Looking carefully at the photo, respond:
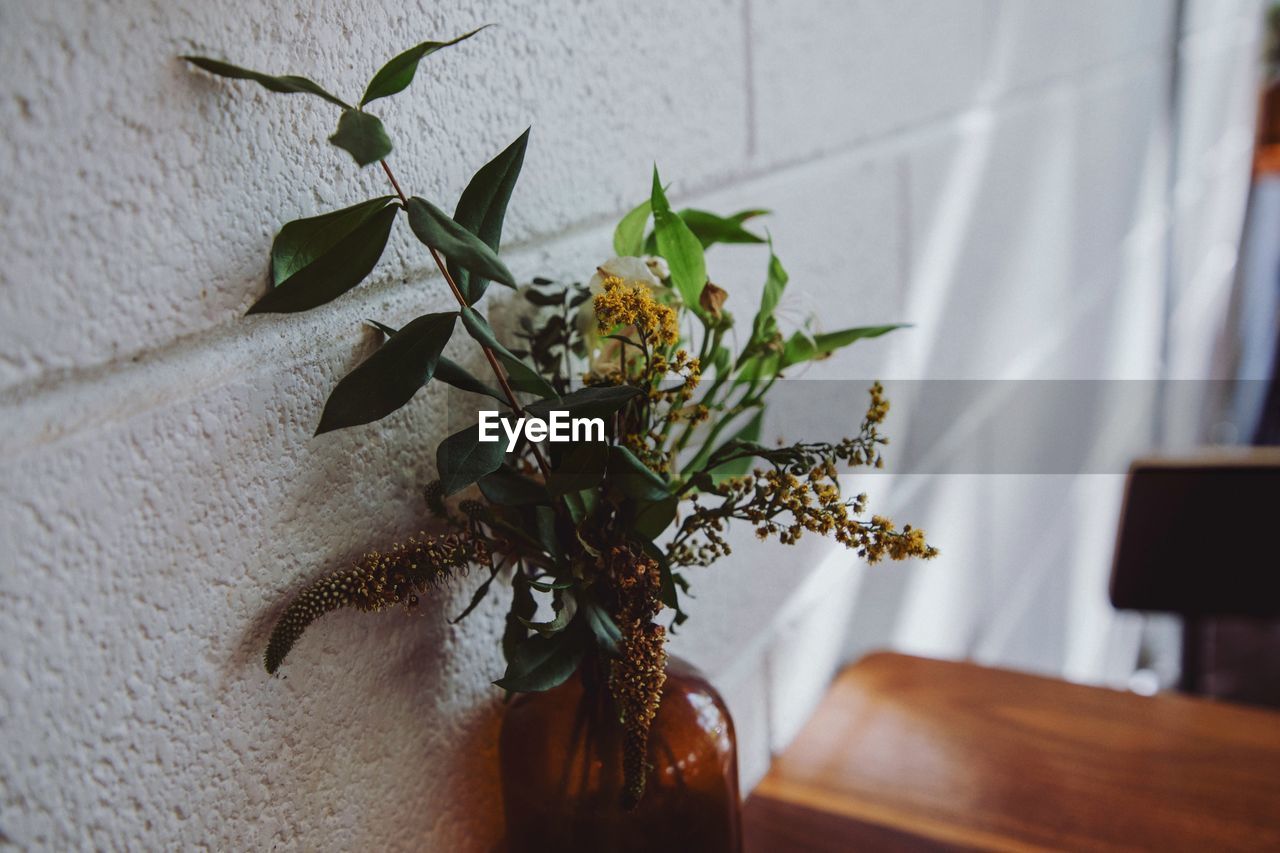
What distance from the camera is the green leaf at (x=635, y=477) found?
438 mm

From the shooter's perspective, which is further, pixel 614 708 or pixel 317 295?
pixel 614 708

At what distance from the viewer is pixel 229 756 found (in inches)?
16.9

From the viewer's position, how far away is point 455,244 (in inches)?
14.8

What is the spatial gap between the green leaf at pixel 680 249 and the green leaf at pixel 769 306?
45mm

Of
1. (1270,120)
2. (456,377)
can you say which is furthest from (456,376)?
(1270,120)

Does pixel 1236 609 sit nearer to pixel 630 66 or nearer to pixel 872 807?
pixel 872 807

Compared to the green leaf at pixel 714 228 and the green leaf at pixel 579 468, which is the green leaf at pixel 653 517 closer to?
the green leaf at pixel 579 468

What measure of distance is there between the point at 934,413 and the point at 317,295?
1.02 metres

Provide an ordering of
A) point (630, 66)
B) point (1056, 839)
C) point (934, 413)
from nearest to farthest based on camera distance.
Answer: point (630, 66) → point (1056, 839) → point (934, 413)

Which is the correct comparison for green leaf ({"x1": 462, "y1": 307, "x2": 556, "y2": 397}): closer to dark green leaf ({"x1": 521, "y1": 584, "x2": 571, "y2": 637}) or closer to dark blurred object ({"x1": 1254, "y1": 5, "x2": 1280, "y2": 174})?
dark green leaf ({"x1": 521, "y1": 584, "x2": 571, "y2": 637})

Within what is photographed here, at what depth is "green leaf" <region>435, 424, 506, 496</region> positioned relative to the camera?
1.36 ft

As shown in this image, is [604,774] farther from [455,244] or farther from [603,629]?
[455,244]

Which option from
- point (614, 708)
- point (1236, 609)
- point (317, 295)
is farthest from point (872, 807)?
point (1236, 609)

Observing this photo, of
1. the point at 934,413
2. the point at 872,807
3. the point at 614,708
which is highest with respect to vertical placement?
the point at 934,413
